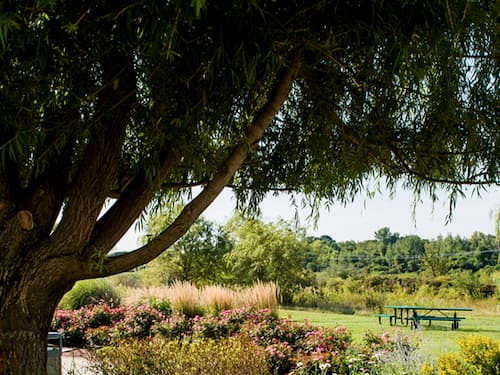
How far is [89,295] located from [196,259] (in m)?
8.78

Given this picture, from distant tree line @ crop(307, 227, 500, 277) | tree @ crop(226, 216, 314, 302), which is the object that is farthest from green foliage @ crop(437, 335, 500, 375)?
distant tree line @ crop(307, 227, 500, 277)

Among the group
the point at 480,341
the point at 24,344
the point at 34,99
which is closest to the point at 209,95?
the point at 34,99

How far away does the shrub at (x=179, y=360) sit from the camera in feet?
13.5

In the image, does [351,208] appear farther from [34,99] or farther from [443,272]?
[443,272]

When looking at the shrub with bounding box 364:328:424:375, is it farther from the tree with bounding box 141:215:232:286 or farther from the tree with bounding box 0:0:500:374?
the tree with bounding box 141:215:232:286

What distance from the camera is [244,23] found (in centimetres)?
156

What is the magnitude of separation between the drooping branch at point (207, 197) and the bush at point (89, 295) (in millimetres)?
10126

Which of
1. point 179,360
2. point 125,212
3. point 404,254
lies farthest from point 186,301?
point 404,254

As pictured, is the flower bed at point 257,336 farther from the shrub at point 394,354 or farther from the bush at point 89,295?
the bush at point 89,295

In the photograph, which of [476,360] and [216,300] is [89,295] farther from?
[476,360]

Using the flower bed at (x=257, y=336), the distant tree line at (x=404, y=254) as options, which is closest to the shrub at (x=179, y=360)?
the flower bed at (x=257, y=336)

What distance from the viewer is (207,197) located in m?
2.14

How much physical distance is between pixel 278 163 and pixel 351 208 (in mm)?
468

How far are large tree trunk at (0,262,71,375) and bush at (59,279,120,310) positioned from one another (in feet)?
32.9
